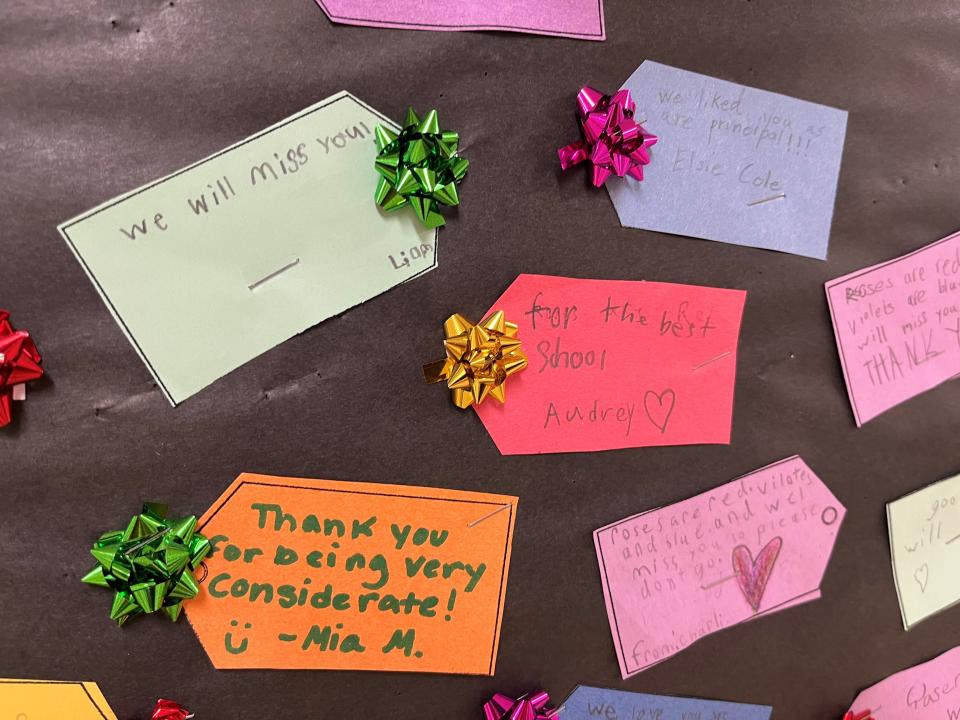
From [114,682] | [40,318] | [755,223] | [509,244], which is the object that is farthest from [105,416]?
[755,223]

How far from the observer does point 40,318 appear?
1.27 ft

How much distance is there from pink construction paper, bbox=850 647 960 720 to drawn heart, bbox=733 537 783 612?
0.17 metres

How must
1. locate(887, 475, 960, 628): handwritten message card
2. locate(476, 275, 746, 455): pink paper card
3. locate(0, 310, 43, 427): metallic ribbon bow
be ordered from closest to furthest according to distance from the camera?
locate(0, 310, 43, 427): metallic ribbon bow
locate(476, 275, 746, 455): pink paper card
locate(887, 475, 960, 628): handwritten message card

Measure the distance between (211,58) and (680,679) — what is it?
59cm

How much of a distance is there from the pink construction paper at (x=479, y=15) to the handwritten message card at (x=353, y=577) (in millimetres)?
299

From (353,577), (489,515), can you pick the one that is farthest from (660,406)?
(353,577)

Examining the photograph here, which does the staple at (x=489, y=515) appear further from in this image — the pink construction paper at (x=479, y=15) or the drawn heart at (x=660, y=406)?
the pink construction paper at (x=479, y=15)

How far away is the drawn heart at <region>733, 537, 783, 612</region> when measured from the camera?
59cm

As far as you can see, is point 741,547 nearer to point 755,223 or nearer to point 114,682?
point 755,223

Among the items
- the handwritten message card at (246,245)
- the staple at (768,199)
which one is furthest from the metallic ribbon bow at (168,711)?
the staple at (768,199)

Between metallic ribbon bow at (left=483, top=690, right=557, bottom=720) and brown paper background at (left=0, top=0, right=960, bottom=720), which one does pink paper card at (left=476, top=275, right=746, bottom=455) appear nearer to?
brown paper background at (left=0, top=0, right=960, bottom=720)

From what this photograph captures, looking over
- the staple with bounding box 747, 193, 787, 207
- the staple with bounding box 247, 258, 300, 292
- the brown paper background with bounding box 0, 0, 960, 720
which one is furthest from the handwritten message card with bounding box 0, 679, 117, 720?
the staple with bounding box 747, 193, 787, 207

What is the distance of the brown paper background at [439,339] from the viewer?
0.39m

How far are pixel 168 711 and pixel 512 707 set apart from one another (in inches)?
9.4
